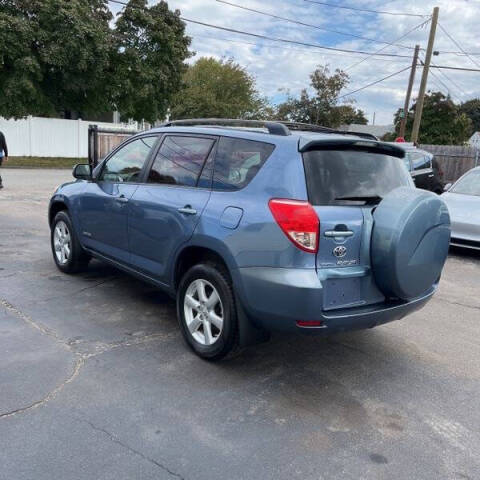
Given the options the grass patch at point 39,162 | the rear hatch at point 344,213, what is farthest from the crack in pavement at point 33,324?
the grass patch at point 39,162

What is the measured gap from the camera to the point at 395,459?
2795 millimetres

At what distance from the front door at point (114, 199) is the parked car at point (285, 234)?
1.48 ft

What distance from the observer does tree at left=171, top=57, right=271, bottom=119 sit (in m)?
42.6

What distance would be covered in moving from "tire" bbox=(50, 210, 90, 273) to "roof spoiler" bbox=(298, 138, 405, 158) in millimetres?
A: 3253

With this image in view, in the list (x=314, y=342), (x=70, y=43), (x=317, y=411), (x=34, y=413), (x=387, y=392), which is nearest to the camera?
(x=34, y=413)

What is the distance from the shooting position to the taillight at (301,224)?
10.5 feet

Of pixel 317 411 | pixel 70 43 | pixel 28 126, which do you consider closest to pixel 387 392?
pixel 317 411

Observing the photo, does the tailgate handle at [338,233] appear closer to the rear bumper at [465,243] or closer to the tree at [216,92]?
the rear bumper at [465,243]

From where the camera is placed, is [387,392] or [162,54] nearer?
[387,392]

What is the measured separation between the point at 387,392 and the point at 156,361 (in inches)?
67.4

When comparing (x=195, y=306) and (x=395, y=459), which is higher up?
(x=195, y=306)

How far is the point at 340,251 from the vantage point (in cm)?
331

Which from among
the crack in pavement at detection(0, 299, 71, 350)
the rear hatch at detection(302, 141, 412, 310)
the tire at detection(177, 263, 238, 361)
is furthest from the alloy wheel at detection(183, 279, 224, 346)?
the crack in pavement at detection(0, 299, 71, 350)

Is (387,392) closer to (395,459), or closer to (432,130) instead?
(395,459)
